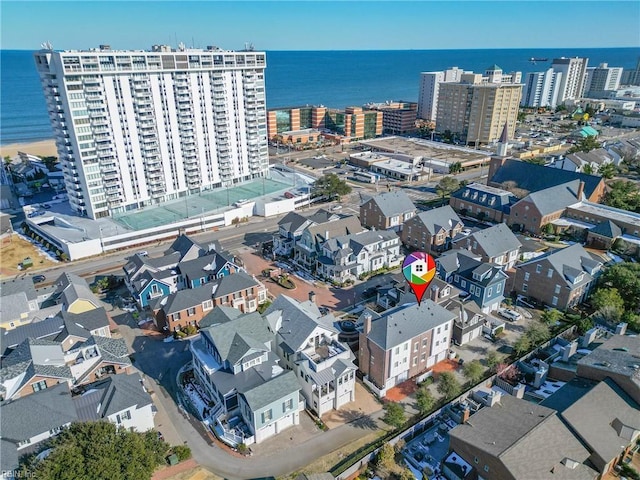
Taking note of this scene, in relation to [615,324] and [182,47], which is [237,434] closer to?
[615,324]

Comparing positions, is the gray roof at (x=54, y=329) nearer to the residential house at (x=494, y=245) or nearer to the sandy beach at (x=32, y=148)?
the residential house at (x=494, y=245)

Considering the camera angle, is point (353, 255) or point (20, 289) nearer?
point (20, 289)

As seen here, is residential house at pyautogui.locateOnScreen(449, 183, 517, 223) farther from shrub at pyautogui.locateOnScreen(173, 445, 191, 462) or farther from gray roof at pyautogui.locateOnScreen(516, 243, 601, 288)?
shrub at pyautogui.locateOnScreen(173, 445, 191, 462)

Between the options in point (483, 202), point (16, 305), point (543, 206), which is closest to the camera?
point (16, 305)

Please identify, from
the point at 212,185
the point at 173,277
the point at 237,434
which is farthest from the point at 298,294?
the point at 212,185

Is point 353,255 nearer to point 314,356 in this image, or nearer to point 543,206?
point 314,356

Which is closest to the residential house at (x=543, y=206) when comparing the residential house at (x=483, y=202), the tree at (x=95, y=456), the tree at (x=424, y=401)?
the residential house at (x=483, y=202)

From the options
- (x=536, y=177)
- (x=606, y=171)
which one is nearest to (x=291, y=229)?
(x=536, y=177)
